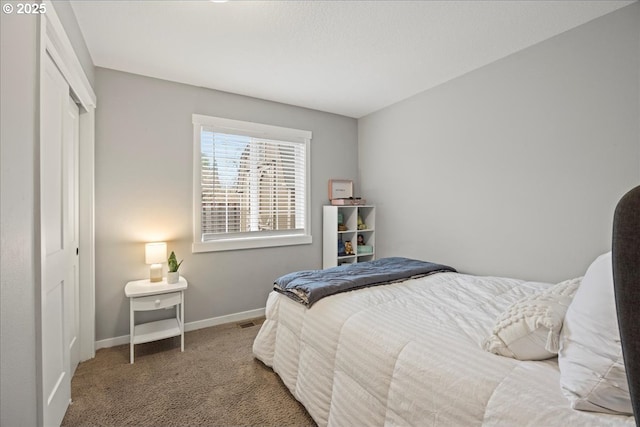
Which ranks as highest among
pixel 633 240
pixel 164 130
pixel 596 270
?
pixel 164 130

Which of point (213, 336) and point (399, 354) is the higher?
point (399, 354)

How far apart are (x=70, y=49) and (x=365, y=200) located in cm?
328

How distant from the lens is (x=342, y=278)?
7.22 ft

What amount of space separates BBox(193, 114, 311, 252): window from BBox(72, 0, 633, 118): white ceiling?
22.3 inches

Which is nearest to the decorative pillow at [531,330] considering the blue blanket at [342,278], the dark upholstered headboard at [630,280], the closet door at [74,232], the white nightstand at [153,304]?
the dark upholstered headboard at [630,280]

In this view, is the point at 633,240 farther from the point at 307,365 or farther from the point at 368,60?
the point at 368,60

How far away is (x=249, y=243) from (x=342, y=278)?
156cm

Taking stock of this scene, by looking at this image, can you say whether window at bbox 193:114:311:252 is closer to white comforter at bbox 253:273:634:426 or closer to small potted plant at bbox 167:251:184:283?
small potted plant at bbox 167:251:184:283

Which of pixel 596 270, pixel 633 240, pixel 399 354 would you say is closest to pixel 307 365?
pixel 399 354

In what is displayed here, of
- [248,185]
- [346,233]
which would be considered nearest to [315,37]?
[248,185]

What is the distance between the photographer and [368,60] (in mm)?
2617

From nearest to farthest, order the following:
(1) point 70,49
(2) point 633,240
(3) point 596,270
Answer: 1. (2) point 633,240
2. (3) point 596,270
3. (1) point 70,49

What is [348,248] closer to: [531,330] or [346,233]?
[346,233]

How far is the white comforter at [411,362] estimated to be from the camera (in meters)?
0.99
